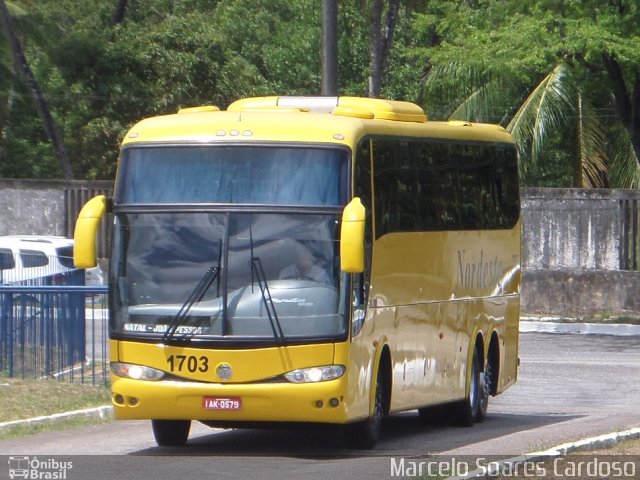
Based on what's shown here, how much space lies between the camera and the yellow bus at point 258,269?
1038 cm

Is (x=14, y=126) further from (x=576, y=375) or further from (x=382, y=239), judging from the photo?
(x=382, y=239)

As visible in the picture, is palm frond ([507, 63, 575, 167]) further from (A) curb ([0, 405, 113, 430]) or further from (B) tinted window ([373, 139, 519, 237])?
(A) curb ([0, 405, 113, 430])

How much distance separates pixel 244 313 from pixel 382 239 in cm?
178

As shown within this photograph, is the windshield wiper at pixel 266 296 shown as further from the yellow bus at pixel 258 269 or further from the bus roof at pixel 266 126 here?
the bus roof at pixel 266 126

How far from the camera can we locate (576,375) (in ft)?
62.3

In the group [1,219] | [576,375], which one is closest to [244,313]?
[576,375]

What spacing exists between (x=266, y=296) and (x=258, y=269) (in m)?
0.23

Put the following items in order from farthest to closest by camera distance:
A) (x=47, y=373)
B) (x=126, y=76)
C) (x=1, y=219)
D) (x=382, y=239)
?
(x=126, y=76) → (x=1, y=219) → (x=47, y=373) → (x=382, y=239)

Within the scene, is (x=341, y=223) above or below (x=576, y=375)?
above

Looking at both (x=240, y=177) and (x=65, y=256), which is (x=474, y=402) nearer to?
(x=240, y=177)

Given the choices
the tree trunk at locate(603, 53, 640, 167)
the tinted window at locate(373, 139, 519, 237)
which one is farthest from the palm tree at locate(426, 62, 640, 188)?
the tinted window at locate(373, 139, 519, 237)

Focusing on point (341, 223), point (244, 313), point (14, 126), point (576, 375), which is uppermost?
point (14, 126)

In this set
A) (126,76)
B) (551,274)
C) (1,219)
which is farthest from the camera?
(126,76)
